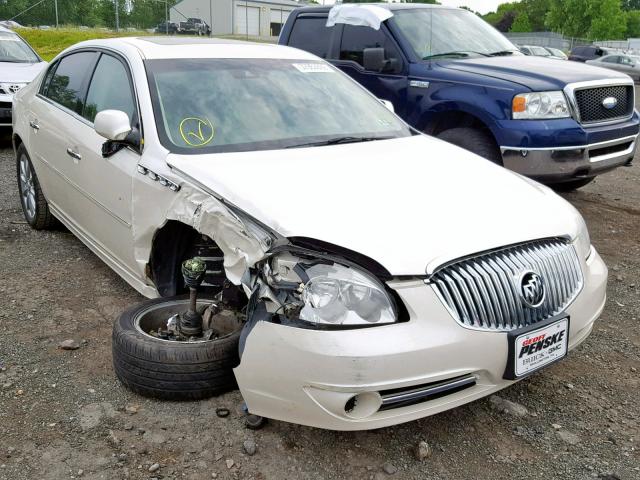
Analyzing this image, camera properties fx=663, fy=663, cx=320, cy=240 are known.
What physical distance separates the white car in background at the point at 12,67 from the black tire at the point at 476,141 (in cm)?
622

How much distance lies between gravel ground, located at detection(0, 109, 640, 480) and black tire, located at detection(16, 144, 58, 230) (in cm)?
158

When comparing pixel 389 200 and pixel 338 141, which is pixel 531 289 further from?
pixel 338 141

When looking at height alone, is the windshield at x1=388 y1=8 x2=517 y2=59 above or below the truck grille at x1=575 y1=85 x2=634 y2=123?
above

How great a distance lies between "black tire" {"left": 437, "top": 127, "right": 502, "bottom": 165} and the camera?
559 centimetres

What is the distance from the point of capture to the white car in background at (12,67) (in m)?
9.21

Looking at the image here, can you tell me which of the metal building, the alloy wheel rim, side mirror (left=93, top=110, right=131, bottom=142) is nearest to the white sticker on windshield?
side mirror (left=93, top=110, right=131, bottom=142)

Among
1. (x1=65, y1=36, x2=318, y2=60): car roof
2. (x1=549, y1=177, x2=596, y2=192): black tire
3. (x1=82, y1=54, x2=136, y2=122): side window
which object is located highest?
(x1=65, y1=36, x2=318, y2=60): car roof

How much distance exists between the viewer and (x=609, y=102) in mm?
5812

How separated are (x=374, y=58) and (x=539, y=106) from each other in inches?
65.3

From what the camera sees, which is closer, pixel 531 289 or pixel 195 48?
pixel 531 289

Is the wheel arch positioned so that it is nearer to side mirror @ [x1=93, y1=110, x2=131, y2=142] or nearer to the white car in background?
side mirror @ [x1=93, y1=110, x2=131, y2=142]

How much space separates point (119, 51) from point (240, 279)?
2062 mm

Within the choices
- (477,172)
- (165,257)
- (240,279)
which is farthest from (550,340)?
(165,257)

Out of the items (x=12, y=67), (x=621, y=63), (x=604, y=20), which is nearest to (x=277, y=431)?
(x=12, y=67)
